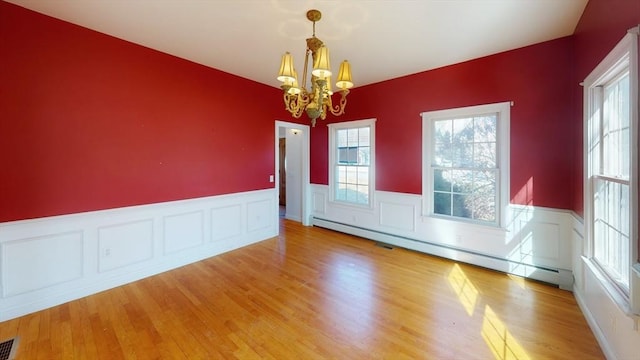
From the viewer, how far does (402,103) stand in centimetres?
410

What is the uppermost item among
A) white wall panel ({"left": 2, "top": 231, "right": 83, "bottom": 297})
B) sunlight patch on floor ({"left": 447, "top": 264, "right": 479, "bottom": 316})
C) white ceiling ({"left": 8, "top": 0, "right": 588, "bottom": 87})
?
white ceiling ({"left": 8, "top": 0, "right": 588, "bottom": 87})

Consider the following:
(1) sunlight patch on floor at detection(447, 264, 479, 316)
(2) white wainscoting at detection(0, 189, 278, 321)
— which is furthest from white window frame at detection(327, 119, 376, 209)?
(2) white wainscoting at detection(0, 189, 278, 321)

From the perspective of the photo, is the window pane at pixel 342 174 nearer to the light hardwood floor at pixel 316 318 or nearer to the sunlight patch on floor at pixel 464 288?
the light hardwood floor at pixel 316 318

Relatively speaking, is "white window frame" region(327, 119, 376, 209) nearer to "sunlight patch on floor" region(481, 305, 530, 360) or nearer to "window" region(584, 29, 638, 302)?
"sunlight patch on floor" region(481, 305, 530, 360)

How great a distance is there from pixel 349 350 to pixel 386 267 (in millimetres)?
1648

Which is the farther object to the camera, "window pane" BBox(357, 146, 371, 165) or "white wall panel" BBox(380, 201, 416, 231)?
"window pane" BBox(357, 146, 371, 165)

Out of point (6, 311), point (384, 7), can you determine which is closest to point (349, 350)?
point (384, 7)

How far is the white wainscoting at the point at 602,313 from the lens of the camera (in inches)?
60.0

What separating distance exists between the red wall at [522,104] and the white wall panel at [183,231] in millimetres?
3267

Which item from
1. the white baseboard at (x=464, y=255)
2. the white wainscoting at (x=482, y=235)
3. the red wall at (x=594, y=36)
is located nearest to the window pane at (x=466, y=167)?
the white wainscoting at (x=482, y=235)

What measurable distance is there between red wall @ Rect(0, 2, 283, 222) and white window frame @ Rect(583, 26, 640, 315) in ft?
13.6

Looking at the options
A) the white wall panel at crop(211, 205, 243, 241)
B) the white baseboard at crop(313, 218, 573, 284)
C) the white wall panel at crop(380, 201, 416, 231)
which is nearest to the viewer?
the white baseboard at crop(313, 218, 573, 284)

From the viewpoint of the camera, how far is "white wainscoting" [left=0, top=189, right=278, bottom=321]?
2332mm

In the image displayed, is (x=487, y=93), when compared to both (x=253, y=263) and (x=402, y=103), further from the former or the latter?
(x=253, y=263)
